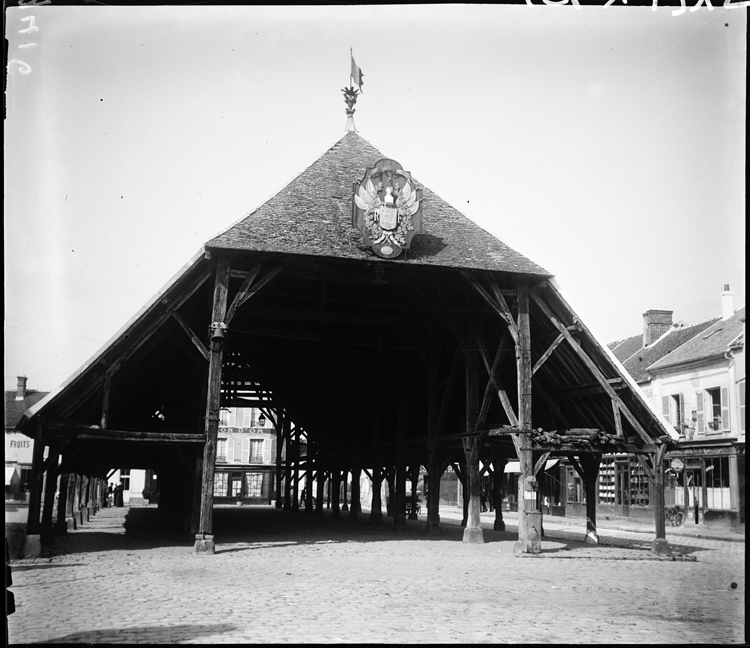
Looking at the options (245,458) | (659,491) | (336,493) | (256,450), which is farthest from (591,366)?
(256,450)

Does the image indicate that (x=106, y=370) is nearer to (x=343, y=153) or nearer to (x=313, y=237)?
(x=313, y=237)

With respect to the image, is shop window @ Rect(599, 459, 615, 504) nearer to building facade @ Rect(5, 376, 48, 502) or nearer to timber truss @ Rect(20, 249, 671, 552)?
timber truss @ Rect(20, 249, 671, 552)

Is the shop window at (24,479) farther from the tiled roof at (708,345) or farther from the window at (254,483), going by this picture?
the tiled roof at (708,345)

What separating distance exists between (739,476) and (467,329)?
40.2 feet

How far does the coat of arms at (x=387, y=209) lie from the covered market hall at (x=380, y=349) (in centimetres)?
3

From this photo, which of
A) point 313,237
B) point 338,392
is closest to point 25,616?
point 313,237

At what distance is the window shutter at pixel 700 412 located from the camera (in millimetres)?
27031

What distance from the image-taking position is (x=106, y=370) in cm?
1431

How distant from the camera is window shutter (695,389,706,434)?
27.0 m

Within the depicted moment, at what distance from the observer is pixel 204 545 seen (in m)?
13.8

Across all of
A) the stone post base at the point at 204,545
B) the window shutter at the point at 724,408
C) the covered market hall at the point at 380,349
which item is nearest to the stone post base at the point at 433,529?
the covered market hall at the point at 380,349

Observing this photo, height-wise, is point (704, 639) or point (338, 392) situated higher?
point (338, 392)

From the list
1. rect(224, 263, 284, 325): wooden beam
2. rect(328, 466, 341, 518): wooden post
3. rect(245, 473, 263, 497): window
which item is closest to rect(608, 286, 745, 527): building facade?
rect(328, 466, 341, 518): wooden post

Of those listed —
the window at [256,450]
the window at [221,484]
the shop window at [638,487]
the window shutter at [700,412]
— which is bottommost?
the window at [221,484]
